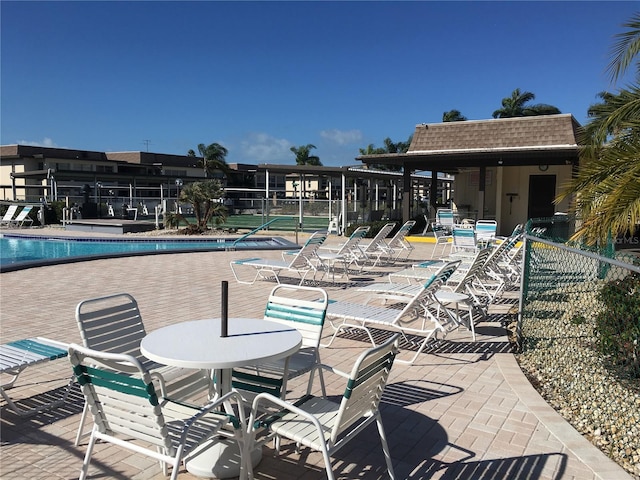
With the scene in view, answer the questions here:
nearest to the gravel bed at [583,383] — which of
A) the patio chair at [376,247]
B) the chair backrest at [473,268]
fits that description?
the chair backrest at [473,268]

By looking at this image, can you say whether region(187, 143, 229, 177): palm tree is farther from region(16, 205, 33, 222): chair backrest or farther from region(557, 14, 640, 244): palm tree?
region(557, 14, 640, 244): palm tree

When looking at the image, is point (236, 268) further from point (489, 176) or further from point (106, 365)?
point (489, 176)

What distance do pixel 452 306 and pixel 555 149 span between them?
1090 cm

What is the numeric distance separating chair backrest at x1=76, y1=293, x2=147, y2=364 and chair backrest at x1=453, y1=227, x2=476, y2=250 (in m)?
9.29

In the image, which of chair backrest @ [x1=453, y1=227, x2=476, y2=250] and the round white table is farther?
chair backrest @ [x1=453, y1=227, x2=476, y2=250]

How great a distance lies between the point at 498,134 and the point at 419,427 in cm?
1741

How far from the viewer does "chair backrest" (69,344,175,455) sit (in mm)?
2443

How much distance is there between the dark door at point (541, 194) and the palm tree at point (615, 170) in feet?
41.9

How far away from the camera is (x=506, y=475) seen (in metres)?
3.12

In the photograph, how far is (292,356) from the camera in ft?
12.8

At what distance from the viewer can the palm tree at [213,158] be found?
49.5 metres

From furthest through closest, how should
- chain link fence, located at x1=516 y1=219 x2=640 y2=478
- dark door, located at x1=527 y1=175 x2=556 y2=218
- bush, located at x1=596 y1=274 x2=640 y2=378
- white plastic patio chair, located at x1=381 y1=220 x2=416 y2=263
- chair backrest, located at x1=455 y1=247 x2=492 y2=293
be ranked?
dark door, located at x1=527 y1=175 x2=556 y2=218 < white plastic patio chair, located at x1=381 y1=220 x2=416 y2=263 < chair backrest, located at x1=455 y1=247 x2=492 y2=293 < bush, located at x1=596 y1=274 x2=640 y2=378 < chain link fence, located at x1=516 y1=219 x2=640 y2=478

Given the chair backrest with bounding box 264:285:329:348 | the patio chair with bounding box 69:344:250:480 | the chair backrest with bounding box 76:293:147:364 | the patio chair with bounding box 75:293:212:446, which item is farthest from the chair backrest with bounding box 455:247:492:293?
the patio chair with bounding box 69:344:250:480

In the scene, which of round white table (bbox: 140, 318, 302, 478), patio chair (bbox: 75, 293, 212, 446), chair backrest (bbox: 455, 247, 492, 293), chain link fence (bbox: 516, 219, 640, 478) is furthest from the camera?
chair backrest (bbox: 455, 247, 492, 293)
